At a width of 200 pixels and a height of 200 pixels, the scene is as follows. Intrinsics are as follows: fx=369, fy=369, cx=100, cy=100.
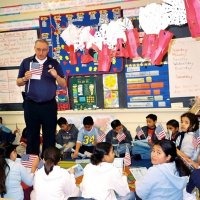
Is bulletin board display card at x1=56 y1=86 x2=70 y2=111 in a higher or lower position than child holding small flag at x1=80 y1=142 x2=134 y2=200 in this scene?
higher

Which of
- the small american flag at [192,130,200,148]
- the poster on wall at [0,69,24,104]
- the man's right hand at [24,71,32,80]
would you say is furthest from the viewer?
the poster on wall at [0,69,24,104]

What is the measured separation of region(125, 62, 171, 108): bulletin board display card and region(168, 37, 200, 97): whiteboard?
105 mm

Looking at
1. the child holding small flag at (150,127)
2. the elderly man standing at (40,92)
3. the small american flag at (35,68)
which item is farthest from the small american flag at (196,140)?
the small american flag at (35,68)

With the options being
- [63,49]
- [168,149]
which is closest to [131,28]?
[63,49]

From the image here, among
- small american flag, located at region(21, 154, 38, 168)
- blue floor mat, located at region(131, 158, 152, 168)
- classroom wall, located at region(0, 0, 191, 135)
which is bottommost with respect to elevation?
blue floor mat, located at region(131, 158, 152, 168)

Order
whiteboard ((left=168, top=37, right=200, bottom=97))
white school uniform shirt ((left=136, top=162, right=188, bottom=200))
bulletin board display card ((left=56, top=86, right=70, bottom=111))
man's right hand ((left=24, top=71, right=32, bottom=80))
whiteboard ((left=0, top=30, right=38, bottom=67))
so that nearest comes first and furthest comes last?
white school uniform shirt ((left=136, top=162, right=188, bottom=200))
man's right hand ((left=24, top=71, right=32, bottom=80))
whiteboard ((left=168, top=37, right=200, bottom=97))
bulletin board display card ((left=56, top=86, right=70, bottom=111))
whiteboard ((left=0, top=30, right=38, bottom=67))

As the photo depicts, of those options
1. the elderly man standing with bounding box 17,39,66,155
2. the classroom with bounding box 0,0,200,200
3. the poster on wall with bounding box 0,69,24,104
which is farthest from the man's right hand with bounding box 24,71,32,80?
the poster on wall with bounding box 0,69,24,104

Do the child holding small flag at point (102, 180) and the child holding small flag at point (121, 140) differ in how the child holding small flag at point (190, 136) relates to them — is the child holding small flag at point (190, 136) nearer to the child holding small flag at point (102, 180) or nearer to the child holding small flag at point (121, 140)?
the child holding small flag at point (121, 140)

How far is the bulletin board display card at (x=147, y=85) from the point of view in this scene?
4.92 metres

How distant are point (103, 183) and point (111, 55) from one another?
2.75m

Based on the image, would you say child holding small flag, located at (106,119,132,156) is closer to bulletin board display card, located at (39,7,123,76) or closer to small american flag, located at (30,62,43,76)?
bulletin board display card, located at (39,7,123,76)

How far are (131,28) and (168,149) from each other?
2.65 meters

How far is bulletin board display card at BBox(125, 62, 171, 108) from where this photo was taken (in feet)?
16.1

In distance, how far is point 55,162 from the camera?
276 centimetres
